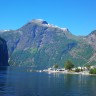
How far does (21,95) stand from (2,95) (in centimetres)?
783

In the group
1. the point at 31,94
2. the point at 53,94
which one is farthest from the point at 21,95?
the point at 53,94

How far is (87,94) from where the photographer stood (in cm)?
14800

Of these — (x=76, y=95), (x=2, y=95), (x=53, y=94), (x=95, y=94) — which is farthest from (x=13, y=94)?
(x=95, y=94)

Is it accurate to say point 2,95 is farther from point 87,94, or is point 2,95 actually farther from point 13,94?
point 87,94

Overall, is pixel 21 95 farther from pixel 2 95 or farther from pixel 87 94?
pixel 87 94

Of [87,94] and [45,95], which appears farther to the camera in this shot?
[87,94]

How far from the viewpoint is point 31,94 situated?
139m

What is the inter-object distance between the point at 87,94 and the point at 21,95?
103 ft

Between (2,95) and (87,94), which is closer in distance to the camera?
(2,95)

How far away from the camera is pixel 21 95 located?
13475 centimetres

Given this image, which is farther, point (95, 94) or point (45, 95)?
point (95, 94)

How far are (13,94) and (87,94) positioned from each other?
33.3 metres

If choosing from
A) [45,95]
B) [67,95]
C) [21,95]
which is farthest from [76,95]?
[21,95]

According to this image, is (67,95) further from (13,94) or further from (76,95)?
(13,94)
